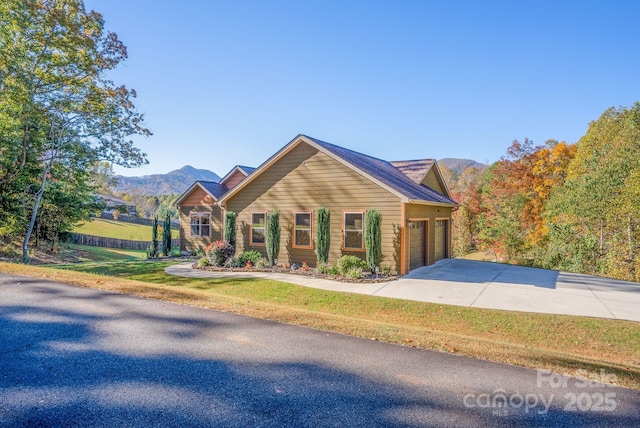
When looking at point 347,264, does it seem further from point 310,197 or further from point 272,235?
point 272,235

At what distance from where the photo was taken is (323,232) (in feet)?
44.5

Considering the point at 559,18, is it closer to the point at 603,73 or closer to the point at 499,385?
the point at 603,73

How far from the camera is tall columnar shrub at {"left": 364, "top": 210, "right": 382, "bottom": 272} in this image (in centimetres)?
1248

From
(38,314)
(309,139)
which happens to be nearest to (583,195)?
(309,139)

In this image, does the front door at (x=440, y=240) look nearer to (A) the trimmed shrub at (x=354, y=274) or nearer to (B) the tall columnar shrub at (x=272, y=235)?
(A) the trimmed shrub at (x=354, y=274)

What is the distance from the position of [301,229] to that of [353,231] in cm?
244

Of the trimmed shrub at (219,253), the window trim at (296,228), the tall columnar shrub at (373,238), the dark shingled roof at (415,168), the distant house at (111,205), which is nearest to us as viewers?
the tall columnar shrub at (373,238)

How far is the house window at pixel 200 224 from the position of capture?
21094 mm

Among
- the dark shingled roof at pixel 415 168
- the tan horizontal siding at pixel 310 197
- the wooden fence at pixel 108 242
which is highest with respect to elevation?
the dark shingled roof at pixel 415 168

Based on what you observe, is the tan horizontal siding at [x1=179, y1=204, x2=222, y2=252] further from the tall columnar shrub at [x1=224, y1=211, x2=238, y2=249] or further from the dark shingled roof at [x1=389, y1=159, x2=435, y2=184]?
the dark shingled roof at [x1=389, y1=159, x2=435, y2=184]

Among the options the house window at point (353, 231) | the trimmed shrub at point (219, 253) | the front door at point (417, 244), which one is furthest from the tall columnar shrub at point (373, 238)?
the trimmed shrub at point (219, 253)

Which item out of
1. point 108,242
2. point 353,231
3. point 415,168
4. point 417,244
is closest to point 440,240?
point 417,244

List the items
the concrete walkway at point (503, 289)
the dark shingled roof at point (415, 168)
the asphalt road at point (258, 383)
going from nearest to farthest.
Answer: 1. the asphalt road at point (258, 383)
2. the concrete walkway at point (503, 289)
3. the dark shingled roof at point (415, 168)

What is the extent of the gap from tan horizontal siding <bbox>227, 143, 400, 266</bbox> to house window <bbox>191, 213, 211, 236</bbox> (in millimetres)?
5410
